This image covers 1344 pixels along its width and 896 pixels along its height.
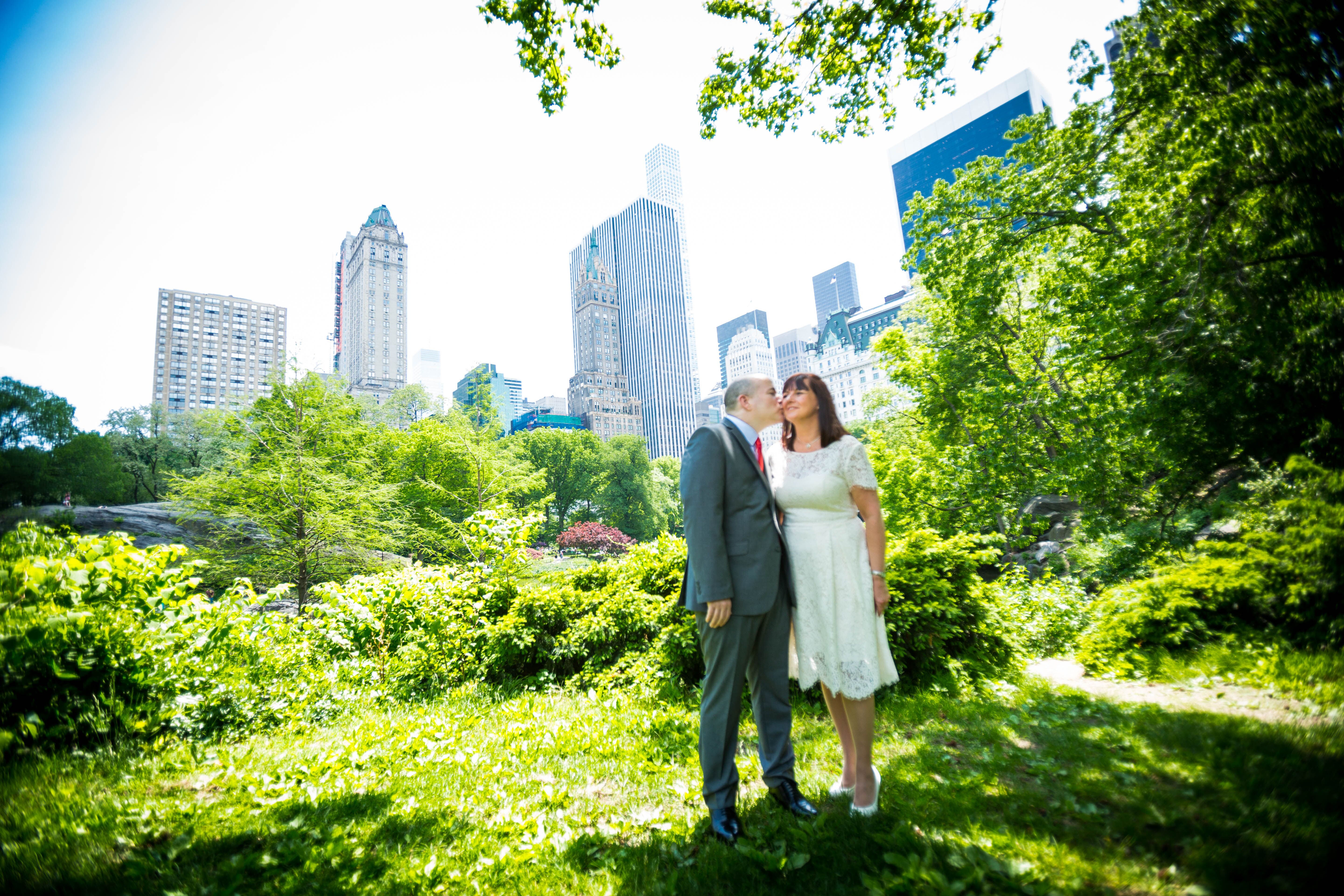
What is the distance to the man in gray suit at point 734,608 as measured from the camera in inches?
114

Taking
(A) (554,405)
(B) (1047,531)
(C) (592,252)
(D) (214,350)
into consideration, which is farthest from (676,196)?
(B) (1047,531)

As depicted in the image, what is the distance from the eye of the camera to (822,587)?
3137 mm

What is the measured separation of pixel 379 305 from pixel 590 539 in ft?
396

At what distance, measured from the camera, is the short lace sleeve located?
3115 mm

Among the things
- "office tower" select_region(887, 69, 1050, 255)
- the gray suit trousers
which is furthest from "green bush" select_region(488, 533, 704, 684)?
"office tower" select_region(887, 69, 1050, 255)

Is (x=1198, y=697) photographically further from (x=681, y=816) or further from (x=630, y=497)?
(x=630, y=497)

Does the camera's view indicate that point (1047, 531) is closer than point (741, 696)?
No

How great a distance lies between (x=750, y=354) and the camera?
168125 millimetres

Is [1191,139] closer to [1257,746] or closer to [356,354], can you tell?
[1257,746]

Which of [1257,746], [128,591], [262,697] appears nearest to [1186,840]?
[1257,746]

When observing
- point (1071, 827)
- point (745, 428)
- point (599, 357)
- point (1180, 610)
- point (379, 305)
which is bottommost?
point (1071, 827)

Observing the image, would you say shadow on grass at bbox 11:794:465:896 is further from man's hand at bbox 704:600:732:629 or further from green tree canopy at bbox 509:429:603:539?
green tree canopy at bbox 509:429:603:539

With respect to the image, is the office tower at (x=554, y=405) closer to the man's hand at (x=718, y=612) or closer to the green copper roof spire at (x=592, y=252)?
the green copper roof spire at (x=592, y=252)

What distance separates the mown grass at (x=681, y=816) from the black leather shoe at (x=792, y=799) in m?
0.11
